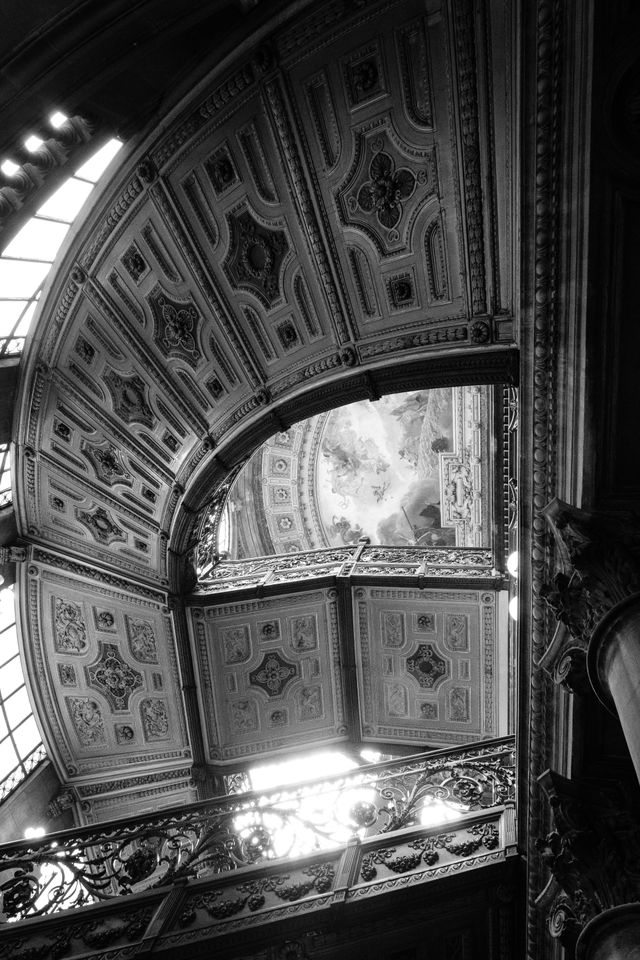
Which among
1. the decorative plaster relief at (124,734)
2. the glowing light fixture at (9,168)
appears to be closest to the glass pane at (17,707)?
the decorative plaster relief at (124,734)

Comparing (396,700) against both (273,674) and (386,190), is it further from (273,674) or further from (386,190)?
(386,190)

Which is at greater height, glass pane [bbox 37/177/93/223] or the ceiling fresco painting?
glass pane [bbox 37/177/93/223]

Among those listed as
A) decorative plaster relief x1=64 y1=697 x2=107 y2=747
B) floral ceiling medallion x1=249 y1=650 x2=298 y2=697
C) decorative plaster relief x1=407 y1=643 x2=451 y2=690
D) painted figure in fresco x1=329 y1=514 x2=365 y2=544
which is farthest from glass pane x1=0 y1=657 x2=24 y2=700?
painted figure in fresco x1=329 y1=514 x2=365 y2=544

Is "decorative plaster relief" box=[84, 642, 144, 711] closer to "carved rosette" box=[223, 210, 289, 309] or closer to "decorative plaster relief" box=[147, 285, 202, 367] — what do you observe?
"decorative plaster relief" box=[147, 285, 202, 367]

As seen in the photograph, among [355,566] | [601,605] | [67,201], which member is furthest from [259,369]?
[601,605]

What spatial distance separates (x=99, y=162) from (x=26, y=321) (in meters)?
2.43

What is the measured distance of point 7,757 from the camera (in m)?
11.4

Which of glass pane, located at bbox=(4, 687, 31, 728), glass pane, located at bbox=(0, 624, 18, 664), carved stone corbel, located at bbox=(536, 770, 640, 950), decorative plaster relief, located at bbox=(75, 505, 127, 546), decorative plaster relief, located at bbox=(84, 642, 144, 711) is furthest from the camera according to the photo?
decorative plaster relief, located at bbox=(84, 642, 144, 711)

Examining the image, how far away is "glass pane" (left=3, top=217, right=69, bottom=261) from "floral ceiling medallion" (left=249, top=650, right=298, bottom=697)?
8154 mm

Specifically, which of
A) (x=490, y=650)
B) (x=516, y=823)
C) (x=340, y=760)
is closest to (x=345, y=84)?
(x=516, y=823)

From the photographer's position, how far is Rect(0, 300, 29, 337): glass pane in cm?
796

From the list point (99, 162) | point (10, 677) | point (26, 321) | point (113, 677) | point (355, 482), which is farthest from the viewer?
point (355, 482)

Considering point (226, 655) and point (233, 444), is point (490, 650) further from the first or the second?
point (233, 444)

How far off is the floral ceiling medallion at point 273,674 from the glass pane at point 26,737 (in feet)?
13.8
